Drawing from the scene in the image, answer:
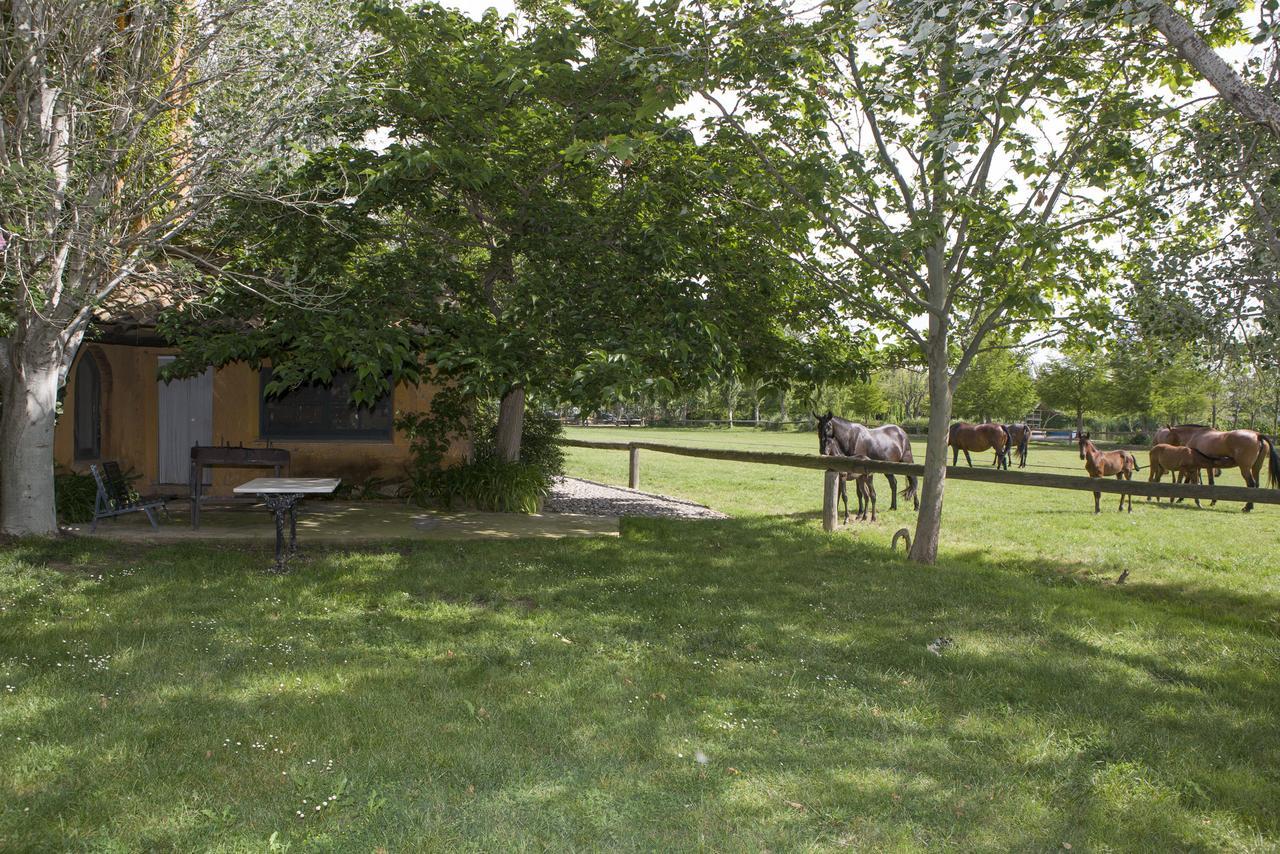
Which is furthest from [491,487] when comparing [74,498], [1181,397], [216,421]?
[1181,397]

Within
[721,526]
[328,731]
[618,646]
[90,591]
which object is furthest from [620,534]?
[328,731]

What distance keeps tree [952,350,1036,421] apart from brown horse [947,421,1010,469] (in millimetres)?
22964

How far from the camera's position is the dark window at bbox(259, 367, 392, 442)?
1430 cm

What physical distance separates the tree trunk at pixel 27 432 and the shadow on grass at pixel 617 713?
43.0 inches

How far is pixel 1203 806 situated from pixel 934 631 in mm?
2983

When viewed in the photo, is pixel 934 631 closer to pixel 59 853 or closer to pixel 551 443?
pixel 59 853

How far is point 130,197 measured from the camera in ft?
31.4

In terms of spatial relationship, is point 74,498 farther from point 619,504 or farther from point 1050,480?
point 1050,480

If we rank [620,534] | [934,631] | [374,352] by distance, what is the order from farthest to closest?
1. [620,534]
2. [374,352]
3. [934,631]

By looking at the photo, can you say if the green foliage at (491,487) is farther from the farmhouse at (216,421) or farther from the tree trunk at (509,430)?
the farmhouse at (216,421)

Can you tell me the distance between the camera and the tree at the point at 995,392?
51.5m

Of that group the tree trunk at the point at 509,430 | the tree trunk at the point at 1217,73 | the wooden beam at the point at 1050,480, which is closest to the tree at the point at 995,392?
the wooden beam at the point at 1050,480

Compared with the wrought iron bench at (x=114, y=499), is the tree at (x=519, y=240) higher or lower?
higher

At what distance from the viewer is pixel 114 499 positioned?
34.3 ft
